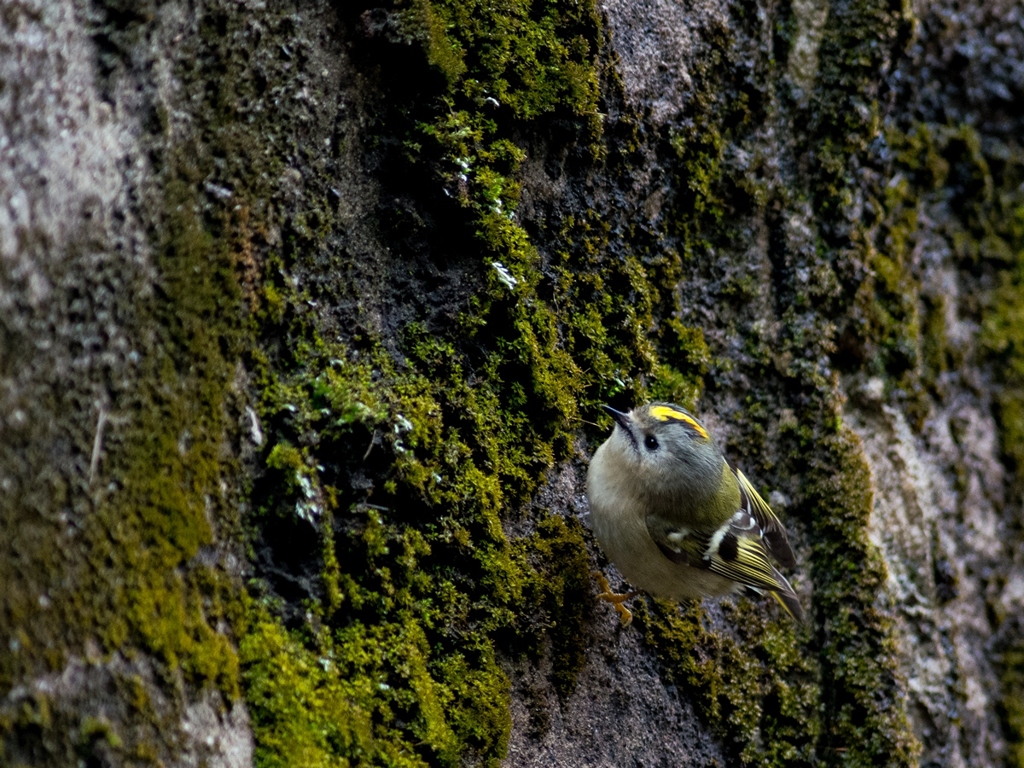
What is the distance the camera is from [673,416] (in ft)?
9.70

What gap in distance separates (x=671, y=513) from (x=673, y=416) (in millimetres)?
322

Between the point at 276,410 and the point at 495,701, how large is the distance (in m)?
0.99

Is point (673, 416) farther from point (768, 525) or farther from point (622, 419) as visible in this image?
point (768, 525)

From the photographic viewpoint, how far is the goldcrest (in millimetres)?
2803

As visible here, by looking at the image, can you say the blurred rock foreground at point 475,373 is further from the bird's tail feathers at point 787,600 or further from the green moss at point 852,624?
the bird's tail feathers at point 787,600

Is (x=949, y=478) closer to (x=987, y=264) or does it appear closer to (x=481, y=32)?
(x=987, y=264)

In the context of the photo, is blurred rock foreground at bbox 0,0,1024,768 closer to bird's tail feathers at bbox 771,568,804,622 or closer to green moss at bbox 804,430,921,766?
green moss at bbox 804,430,921,766

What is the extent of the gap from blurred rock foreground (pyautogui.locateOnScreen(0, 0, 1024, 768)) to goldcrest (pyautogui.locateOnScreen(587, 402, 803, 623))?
0.16m

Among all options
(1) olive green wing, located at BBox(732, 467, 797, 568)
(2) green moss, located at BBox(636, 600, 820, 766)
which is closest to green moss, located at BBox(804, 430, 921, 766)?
(2) green moss, located at BBox(636, 600, 820, 766)

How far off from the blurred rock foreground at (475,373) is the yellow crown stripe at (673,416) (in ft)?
0.65

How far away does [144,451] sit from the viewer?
1790 mm

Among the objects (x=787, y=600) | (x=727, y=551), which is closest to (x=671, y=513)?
(x=727, y=551)

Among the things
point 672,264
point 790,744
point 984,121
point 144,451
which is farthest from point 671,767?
point 984,121

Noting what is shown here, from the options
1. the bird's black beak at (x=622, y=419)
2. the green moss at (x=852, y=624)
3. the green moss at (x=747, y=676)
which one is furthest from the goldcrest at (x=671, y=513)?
the green moss at (x=852, y=624)
